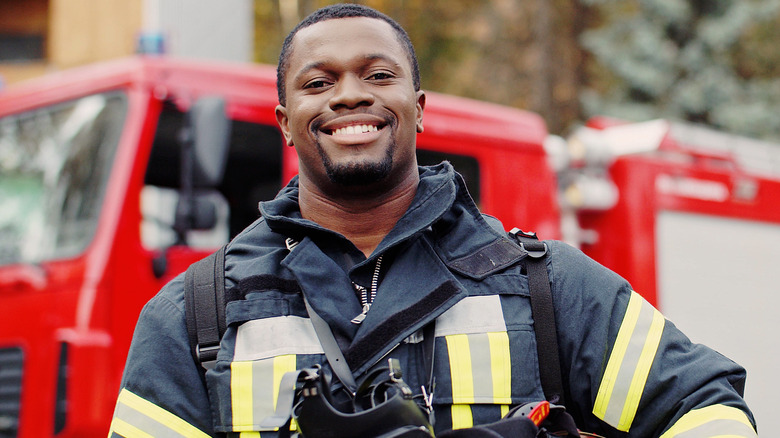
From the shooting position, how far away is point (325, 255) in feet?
5.57

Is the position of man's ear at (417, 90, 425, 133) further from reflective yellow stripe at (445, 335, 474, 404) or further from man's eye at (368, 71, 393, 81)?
reflective yellow stripe at (445, 335, 474, 404)

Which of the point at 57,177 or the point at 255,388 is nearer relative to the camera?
the point at 255,388

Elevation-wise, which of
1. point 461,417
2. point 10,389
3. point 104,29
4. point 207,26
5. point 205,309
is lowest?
point 10,389

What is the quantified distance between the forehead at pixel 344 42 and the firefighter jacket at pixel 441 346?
0.35 m

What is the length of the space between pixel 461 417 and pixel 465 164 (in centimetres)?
298

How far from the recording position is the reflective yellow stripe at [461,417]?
5.14 feet

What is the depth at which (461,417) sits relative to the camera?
5.16 feet

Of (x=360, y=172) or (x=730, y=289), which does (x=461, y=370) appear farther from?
(x=730, y=289)

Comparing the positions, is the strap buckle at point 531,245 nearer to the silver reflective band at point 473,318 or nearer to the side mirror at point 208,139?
the silver reflective band at point 473,318

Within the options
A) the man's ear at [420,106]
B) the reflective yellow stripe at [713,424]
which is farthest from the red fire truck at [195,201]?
the reflective yellow stripe at [713,424]

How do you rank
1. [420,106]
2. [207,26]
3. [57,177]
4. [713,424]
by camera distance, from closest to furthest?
1. [713,424]
2. [420,106]
3. [57,177]
4. [207,26]

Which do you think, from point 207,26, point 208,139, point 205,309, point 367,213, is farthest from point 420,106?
point 207,26

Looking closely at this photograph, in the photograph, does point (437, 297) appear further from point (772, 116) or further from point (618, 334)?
point (772, 116)

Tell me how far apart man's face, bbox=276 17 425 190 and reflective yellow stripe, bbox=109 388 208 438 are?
21.7 inches
